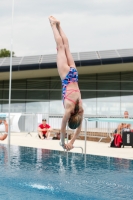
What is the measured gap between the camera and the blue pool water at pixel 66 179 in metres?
4.97

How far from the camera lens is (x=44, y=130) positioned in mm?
17906

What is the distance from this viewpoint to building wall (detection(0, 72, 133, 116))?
2592 cm

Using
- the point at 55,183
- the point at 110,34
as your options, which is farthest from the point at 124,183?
the point at 110,34

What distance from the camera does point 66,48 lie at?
261 inches

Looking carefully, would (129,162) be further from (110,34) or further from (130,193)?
(110,34)

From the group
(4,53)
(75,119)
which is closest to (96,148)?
(75,119)

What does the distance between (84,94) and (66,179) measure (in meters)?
20.8

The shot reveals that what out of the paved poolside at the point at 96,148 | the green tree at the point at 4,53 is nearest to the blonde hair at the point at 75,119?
the paved poolside at the point at 96,148

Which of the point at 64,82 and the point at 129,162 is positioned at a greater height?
the point at 64,82

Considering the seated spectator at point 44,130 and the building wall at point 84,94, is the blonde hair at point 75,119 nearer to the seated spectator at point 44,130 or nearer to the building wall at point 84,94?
the seated spectator at point 44,130

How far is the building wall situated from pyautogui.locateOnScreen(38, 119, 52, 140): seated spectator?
27.5 ft

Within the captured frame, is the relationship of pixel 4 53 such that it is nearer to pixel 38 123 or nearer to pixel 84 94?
pixel 84 94

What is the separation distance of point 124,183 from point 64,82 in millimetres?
2139

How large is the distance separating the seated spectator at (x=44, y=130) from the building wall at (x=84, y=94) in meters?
8.39
